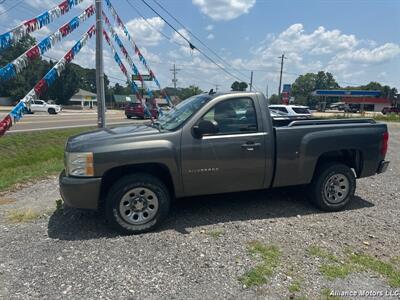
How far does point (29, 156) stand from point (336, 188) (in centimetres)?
915

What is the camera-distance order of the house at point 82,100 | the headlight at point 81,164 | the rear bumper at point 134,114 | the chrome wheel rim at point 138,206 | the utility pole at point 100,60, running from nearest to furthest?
the headlight at point 81,164 → the chrome wheel rim at point 138,206 → the utility pole at point 100,60 → the rear bumper at point 134,114 → the house at point 82,100

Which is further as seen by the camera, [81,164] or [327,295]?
[81,164]

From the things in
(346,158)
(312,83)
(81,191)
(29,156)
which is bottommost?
(29,156)

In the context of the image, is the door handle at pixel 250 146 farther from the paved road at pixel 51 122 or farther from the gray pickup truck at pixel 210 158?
the paved road at pixel 51 122

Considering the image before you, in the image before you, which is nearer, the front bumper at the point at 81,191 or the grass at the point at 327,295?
the grass at the point at 327,295

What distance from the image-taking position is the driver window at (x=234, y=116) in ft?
14.6

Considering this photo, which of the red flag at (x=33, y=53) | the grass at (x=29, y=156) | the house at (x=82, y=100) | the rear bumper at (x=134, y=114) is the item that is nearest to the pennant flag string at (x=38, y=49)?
the red flag at (x=33, y=53)

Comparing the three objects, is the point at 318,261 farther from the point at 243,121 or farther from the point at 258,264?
the point at 243,121

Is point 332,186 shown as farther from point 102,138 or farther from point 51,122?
point 51,122

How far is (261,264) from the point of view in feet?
11.2

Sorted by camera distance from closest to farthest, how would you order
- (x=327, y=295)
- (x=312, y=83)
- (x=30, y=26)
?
1. (x=327, y=295)
2. (x=30, y=26)
3. (x=312, y=83)

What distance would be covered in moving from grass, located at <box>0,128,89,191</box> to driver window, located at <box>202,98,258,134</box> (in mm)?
4449

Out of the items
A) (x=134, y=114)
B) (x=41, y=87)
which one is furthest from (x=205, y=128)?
(x=134, y=114)

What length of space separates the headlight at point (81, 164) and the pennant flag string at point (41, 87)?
4.93 metres
